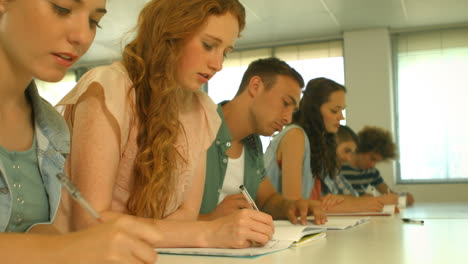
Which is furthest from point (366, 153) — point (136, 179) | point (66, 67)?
point (66, 67)

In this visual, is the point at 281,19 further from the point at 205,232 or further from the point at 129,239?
the point at 129,239

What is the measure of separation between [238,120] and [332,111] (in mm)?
924

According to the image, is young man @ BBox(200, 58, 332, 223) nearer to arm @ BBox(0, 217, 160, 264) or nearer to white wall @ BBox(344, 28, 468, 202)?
arm @ BBox(0, 217, 160, 264)

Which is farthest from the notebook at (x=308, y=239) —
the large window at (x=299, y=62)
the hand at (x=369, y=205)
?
the large window at (x=299, y=62)

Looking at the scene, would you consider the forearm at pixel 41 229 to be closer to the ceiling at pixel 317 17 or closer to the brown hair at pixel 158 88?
the brown hair at pixel 158 88

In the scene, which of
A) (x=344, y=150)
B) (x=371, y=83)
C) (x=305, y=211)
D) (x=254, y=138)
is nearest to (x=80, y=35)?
(x=305, y=211)

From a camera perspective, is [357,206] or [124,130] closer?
[124,130]

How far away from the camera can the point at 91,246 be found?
53 centimetres

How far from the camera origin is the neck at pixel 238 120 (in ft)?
6.15

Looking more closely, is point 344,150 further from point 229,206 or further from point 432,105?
point 432,105

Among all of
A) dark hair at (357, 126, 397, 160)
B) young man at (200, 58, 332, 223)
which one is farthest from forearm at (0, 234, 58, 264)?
dark hair at (357, 126, 397, 160)

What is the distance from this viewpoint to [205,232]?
99cm

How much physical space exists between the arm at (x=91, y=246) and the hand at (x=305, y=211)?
1073mm

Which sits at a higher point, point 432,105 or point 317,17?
point 317,17
